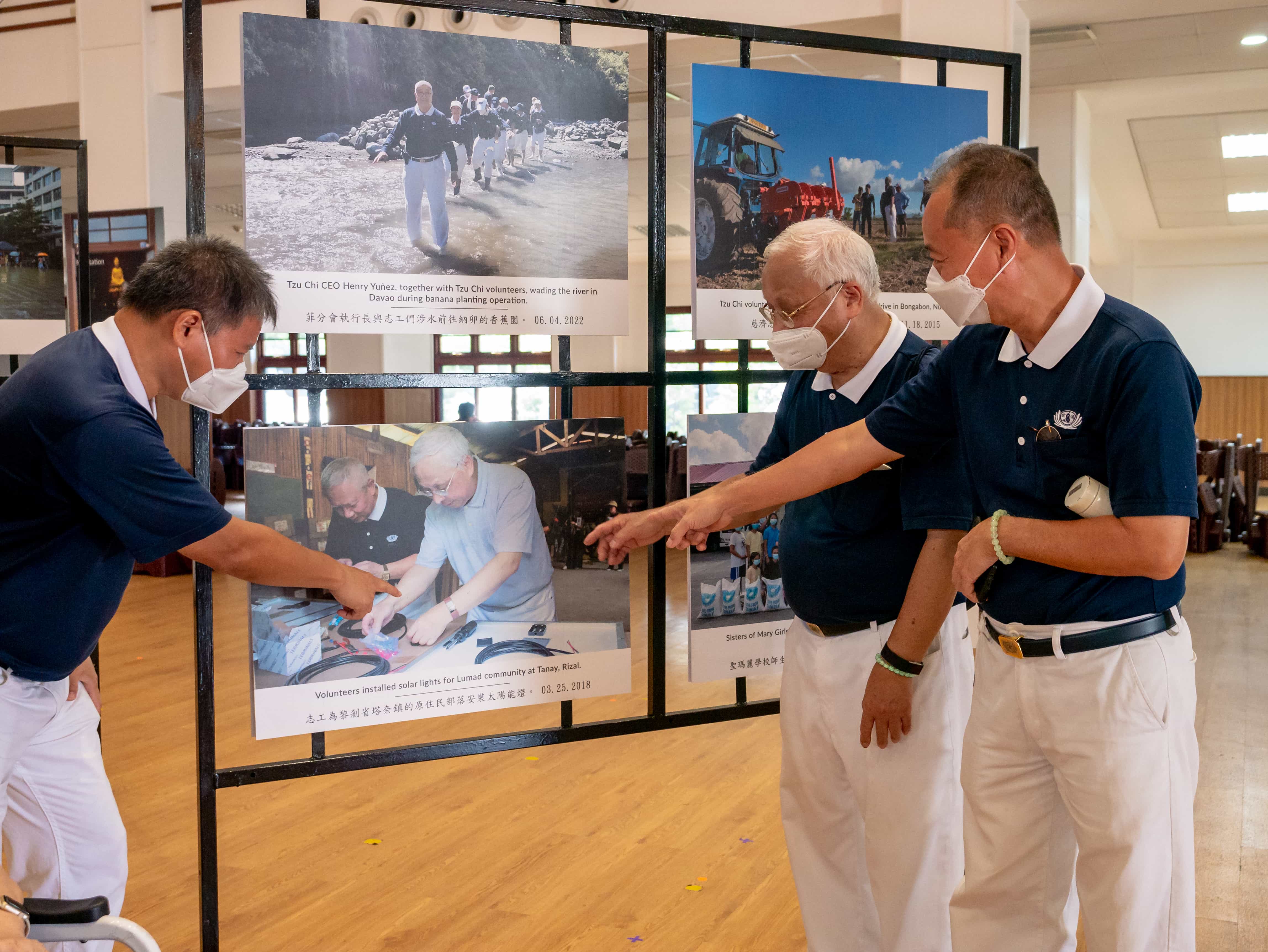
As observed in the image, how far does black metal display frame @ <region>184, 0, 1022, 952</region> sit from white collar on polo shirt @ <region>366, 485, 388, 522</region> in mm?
247

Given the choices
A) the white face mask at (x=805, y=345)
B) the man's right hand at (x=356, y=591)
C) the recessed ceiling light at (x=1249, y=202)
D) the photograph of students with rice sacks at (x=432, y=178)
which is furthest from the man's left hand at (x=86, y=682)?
the recessed ceiling light at (x=1249, y=202)

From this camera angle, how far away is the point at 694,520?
7.31ft

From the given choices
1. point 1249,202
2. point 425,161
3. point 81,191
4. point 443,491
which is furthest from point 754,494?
point 1249,202

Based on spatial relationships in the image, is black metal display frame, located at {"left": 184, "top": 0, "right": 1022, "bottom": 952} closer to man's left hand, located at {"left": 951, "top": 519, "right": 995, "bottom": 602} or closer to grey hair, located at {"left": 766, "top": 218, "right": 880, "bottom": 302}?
grey hair, located at {"left": 766, "top": 218, "right": 880, "bottom": 302}

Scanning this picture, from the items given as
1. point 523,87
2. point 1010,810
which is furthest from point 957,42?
point 1010,810

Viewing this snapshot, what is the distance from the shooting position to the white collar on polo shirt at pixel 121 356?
1.90 metres

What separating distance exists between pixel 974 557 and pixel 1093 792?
0.43 m

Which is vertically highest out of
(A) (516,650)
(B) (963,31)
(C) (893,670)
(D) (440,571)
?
(B) (963,31)

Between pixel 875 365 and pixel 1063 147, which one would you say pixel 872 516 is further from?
pixel 1063 147

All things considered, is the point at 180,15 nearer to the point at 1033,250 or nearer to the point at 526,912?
the point at 526,912

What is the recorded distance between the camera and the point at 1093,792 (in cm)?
170

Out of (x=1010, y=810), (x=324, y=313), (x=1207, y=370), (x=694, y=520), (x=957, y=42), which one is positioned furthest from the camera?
(x=1207, y=370)

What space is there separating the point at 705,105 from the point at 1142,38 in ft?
19.0

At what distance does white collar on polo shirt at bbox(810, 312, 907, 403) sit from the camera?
87.7 inches
